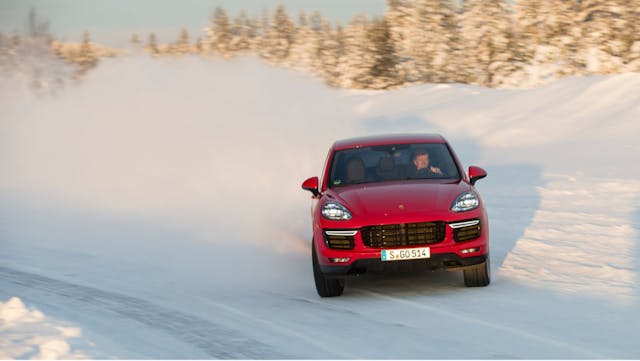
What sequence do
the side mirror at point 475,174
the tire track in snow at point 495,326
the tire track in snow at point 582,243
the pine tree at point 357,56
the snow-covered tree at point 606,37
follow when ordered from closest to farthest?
the tire track in snow at point 495,326
the tire track in snow at point 582,243
the side mirror at point 475,174
the snow-covered tree at point 606,37
the pine tree at point 357,56

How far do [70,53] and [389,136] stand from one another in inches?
3342

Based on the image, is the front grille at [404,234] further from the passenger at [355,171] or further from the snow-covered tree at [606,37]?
the snow-covered tree at [606,37]

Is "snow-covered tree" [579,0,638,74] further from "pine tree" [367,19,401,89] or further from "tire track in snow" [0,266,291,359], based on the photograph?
"tire track in snow" [0,266,291,359]

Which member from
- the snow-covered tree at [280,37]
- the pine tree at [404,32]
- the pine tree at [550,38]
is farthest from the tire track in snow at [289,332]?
the snow-covered tree at [280,37]

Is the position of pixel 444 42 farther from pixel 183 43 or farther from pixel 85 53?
pixel 183 43

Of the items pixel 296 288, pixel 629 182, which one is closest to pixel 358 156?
pixel 296 288

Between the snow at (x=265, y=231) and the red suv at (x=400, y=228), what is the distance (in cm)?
32

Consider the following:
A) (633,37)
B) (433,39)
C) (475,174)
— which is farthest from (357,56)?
(475,174)

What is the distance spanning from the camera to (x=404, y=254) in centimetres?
975

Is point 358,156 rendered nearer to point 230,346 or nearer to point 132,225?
point 230,346

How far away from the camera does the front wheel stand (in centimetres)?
1023

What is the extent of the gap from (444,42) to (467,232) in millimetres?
58565

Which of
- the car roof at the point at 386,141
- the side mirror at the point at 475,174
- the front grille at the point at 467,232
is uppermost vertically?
the car roof at the point at 386,141

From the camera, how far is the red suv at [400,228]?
9.81 m
